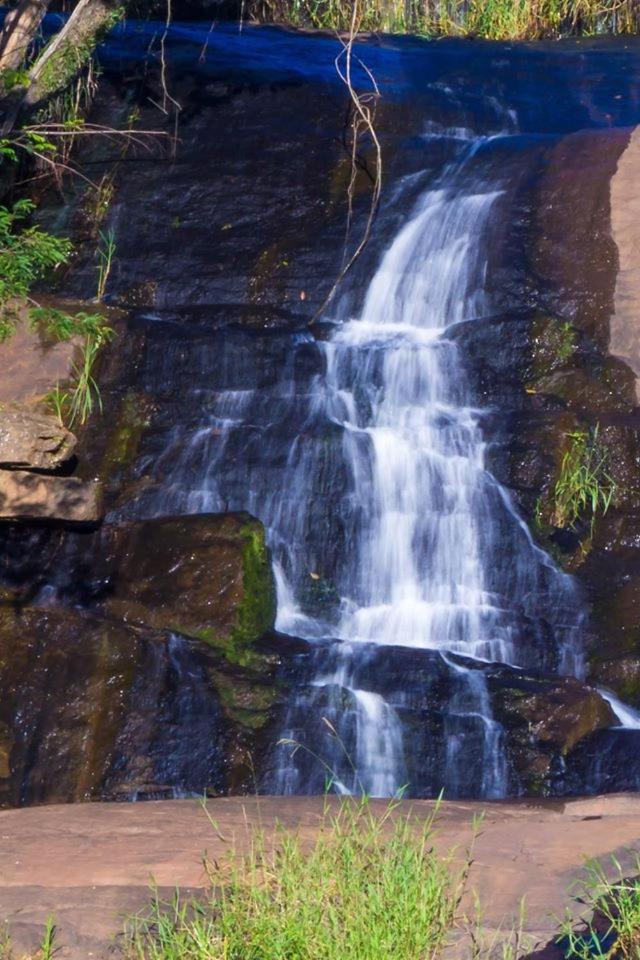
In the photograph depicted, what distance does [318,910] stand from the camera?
3.97m

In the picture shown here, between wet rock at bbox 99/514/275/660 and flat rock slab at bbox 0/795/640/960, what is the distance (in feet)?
6.69

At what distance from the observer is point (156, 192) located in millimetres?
11867

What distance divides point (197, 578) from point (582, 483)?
105 inches

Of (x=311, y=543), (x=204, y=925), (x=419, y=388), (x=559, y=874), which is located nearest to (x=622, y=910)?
(x=559, y=874)

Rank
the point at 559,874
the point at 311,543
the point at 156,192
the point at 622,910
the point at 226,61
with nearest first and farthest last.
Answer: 1. the point at 622,910
2. the point at 559,874
3. the point at 311,543
4. the point at 156,192
5. the point at 226,61

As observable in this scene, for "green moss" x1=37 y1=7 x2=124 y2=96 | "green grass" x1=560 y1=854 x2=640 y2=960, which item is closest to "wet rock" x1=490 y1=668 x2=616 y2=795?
"green grass" x1=560 y1=854 x2=640 y2=960

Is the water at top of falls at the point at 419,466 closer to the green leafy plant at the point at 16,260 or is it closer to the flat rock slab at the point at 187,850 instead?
the green leafy plant at the point at 16,260

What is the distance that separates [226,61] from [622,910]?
11.9 metres

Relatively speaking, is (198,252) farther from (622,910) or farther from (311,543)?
(622,910)

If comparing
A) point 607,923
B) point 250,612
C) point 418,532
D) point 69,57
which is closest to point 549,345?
point 418,532

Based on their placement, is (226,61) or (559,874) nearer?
(559,874)

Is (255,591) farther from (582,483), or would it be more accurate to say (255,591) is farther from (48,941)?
(48,941)

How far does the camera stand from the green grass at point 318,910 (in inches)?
152

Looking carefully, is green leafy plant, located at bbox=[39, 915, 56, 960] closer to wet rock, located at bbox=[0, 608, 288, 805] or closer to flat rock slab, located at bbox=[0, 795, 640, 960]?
flat rock slab, located at bbox=[0, 795, 640, 960]
